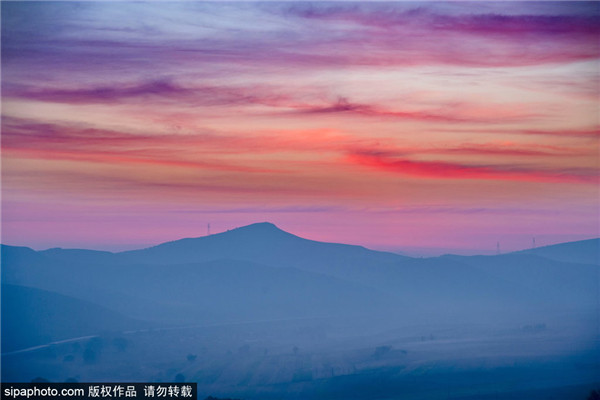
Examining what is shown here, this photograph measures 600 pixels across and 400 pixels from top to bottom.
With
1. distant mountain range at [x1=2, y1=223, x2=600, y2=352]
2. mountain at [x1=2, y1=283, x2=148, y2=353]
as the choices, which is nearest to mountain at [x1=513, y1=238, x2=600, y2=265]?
distant mountain range at [x1=2, y1=223, x2=600, y2=352]

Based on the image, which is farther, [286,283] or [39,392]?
[286,283]

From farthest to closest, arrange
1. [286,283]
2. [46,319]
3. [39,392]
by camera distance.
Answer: [286,283], [46,319], [39,392]

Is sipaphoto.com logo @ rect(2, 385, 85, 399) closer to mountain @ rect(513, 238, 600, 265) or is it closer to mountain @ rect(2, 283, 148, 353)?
mountain @ rect(2, 283, 148, 353)

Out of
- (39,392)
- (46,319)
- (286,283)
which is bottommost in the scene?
(39,392)

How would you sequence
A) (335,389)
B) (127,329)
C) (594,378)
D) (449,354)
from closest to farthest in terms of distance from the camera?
(594,378) → (335,389) → (449,354) → (127,329)

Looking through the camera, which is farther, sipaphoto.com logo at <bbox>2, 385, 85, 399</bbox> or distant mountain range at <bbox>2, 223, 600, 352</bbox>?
distant mountain range at <bbox>2, 223, 600, 352</bbox>

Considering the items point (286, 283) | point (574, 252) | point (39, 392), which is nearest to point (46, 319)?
point (39, 392)

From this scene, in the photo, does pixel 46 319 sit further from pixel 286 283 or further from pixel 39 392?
pixel 286 283

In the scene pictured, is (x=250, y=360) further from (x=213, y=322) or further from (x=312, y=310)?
(x=312, y=310)

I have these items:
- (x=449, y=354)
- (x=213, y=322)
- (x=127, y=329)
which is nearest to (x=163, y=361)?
(x=127, y=329)
